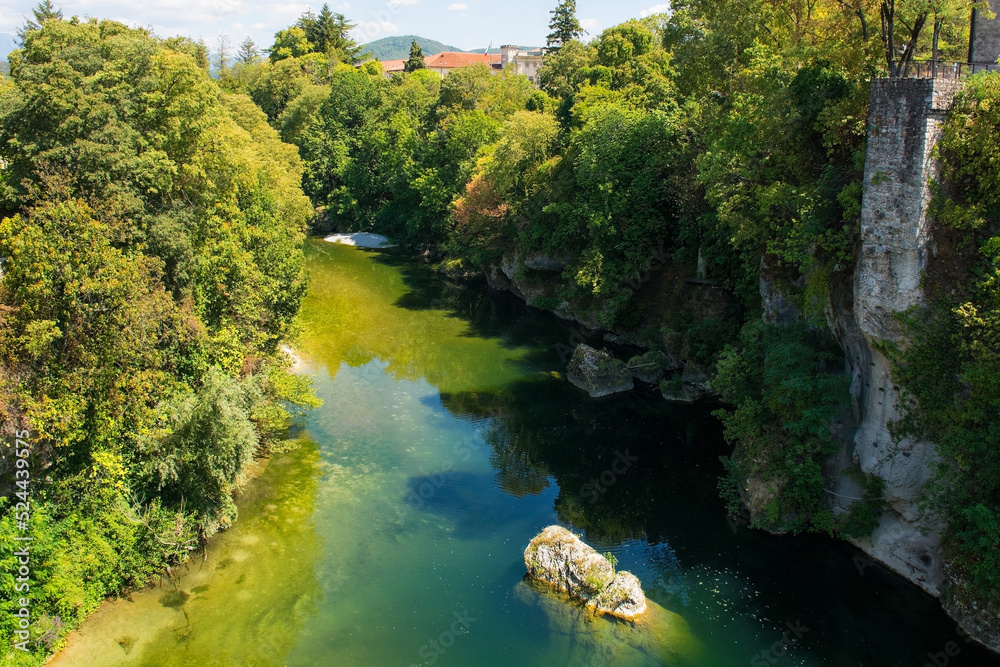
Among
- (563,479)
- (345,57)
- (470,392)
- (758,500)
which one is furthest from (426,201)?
(345,57)

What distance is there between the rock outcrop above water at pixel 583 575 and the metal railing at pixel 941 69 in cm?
1227

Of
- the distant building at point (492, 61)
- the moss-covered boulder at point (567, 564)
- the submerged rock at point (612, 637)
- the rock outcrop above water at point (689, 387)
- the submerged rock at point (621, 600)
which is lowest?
the submerged rock at point (612, 637)

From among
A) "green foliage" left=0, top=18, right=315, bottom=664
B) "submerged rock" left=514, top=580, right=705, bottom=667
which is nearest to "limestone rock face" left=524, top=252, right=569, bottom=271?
"green foliage" left=0, top=18, right=315, bottom=664

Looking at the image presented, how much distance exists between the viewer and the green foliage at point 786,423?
1756 cm

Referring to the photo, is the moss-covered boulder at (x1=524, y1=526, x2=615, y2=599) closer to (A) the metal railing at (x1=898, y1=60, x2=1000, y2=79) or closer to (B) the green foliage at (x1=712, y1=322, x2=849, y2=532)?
(B) the green foliage at (x1=712, y1=322, x2=849, y2=532)

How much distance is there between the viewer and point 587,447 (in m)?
23.3

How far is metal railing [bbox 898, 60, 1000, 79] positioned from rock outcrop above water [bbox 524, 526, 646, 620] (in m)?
12.3

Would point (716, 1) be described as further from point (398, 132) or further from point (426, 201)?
point (398, 132)

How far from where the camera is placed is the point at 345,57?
81.1 meters

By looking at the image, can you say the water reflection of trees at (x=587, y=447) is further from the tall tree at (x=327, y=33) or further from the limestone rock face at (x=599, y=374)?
the tall tree at (x=327, y=33)

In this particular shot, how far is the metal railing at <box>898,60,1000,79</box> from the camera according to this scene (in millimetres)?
15121

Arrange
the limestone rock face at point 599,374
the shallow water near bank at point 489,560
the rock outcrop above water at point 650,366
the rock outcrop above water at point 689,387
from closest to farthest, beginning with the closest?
the shallow water near bank at point 489,560, the rock outcrop above water at point 689,387, the limestone rock face at point 599,374, the rock outcrop above water at point 650,366

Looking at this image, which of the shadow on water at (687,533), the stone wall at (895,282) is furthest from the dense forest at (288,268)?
the shadow on water at (687,533)

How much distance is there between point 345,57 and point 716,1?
207 feet
